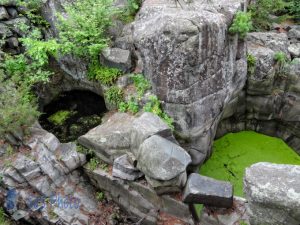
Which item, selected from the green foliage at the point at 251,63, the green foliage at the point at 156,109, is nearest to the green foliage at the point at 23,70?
the green foliage at the point at 156,109

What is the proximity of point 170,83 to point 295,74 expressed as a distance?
12.9ft

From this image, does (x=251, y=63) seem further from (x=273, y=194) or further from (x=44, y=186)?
(x=44, y=186)

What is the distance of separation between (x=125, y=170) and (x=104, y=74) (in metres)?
2.98

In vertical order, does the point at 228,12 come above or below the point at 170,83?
above

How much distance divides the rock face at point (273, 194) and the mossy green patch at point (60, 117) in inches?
229

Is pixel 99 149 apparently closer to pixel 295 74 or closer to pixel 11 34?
pixel 11 34

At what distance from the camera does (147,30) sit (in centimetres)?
784

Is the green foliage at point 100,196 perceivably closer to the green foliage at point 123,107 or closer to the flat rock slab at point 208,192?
the green foliage at point 123,107

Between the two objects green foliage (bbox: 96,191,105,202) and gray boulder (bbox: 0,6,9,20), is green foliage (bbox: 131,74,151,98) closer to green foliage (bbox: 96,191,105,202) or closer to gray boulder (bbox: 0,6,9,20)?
green foliage (bbox: 96,191,105,202)

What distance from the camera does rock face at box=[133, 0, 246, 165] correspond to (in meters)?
7.38

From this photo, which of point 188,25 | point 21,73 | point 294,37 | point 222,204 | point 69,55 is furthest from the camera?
point 294,37

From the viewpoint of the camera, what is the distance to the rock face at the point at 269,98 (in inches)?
367

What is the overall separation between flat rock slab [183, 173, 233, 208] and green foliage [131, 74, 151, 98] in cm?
273

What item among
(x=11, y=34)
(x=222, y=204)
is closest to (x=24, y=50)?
(x=11, y=34)
